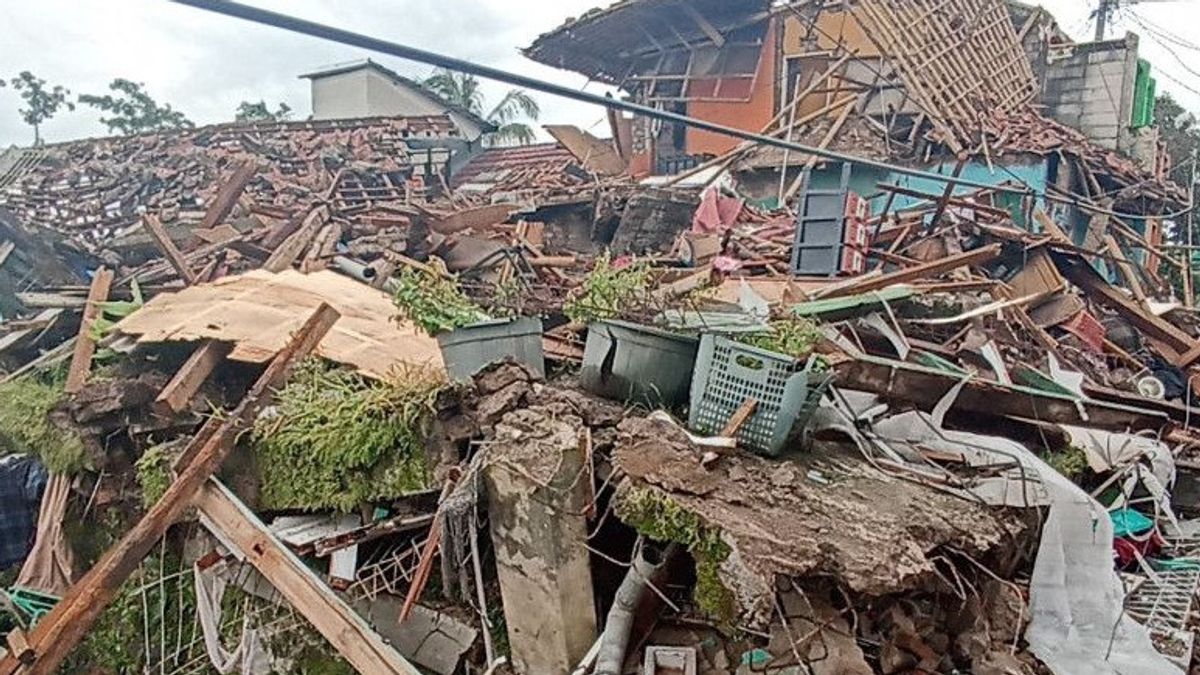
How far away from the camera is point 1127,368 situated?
271 inches

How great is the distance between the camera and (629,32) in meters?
14.3

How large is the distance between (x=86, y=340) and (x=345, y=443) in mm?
2950

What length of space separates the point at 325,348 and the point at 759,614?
10.3ft

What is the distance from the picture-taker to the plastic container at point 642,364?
3.97 m

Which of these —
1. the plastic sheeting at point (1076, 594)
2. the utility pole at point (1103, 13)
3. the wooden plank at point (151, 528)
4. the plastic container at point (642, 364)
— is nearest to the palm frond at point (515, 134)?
the utility pole at point (1103, 13)

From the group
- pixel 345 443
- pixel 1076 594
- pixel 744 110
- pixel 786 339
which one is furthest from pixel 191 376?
pixel 744 110

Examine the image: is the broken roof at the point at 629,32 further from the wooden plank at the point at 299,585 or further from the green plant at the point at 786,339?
the wooden plank at the point at 299,585

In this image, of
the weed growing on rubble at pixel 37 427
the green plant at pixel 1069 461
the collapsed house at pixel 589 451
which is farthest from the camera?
the weed growing on rubble at pixel 37 427

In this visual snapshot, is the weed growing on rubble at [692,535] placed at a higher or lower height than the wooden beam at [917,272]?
lower

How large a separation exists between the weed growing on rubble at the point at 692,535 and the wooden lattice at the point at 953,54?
9.63 meters

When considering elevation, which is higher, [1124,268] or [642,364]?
[1124,268]

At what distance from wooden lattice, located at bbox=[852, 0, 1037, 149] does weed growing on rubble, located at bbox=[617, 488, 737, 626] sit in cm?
963

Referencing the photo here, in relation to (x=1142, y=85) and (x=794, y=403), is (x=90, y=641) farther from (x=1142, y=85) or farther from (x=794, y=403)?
(x=1142, y=85)

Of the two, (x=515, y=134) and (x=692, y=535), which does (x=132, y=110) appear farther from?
(x=692, y=535)
